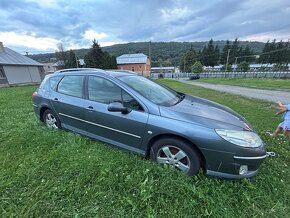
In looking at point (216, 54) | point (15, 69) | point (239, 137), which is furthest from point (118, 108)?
point (216, 54)

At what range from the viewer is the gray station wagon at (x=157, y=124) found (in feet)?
8.34

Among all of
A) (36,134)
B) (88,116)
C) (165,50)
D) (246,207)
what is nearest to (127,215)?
(246,207)

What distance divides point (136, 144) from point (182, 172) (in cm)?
83

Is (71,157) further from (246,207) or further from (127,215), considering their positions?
(246,207)

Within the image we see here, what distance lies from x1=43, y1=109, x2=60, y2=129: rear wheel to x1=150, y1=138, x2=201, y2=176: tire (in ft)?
8.26

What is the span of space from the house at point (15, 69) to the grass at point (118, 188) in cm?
2656

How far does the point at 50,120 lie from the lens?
451 cm

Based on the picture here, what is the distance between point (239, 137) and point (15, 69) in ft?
102

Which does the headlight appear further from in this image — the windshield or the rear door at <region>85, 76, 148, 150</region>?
the rear door at <region>85, 76, 148, 150</region>

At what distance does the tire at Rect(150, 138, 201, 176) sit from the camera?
2.68 meters

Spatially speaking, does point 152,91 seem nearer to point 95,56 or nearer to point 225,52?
point 95,56

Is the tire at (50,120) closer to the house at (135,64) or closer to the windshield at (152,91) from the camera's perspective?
the windshield at (152,91)

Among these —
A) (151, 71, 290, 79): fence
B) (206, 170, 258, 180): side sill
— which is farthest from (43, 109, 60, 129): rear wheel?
(151, 71, 290, 79): fence

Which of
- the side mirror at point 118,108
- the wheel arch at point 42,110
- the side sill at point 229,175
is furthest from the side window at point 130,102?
the wheel arch at point 42,110
